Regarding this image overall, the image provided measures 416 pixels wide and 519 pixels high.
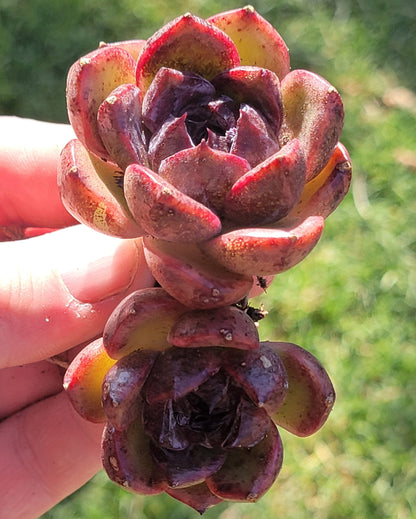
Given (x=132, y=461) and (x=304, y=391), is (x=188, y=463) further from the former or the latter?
(x=304, y=391)

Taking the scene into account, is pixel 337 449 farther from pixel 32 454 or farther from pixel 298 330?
pixel 32 454

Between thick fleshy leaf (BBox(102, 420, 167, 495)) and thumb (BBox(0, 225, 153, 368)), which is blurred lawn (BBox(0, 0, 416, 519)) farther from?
thick fleshy leaf (BBox(102, 420, 167, 495))

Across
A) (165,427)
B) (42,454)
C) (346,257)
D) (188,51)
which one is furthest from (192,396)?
(346,257)

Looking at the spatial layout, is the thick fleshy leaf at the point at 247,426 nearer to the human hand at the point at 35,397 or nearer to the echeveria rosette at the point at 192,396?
the echeveria rosette at the point at 192,396

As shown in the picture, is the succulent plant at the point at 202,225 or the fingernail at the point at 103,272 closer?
the succulent plant at the point at 202,225

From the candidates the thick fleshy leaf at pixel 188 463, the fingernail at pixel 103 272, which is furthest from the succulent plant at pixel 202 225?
the fingernail at pixel 103 272

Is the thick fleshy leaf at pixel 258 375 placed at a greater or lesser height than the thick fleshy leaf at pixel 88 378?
greater
